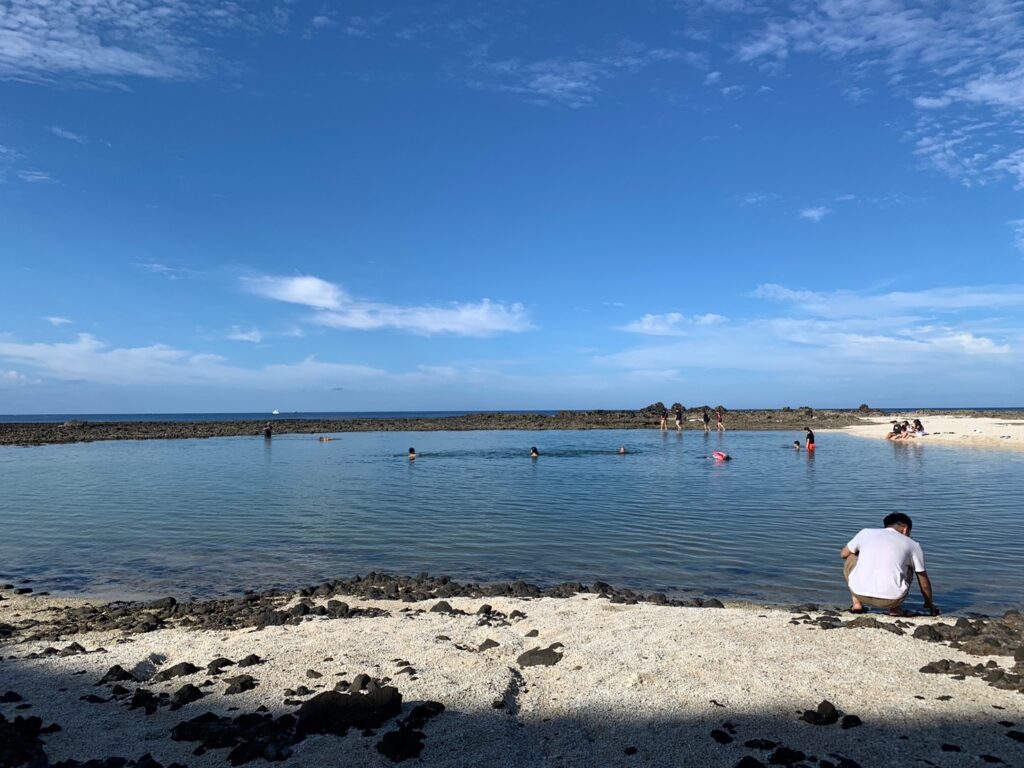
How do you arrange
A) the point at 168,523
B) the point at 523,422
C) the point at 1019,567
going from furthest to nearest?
1. the point at 523,422
2. the point at 168,523
3. the point at 1019,567

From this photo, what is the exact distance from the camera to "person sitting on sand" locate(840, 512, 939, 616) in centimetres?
980

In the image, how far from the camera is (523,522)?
63.6 feet

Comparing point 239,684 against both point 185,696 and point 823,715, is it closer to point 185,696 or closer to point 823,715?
point 185,696

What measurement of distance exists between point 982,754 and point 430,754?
445 cm

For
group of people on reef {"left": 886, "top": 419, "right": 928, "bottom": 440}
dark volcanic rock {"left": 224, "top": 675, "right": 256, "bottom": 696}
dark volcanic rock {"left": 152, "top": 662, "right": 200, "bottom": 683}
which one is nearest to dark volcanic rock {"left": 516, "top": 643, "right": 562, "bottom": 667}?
dark volcanic rock {"left": 224, "top": 675, "right": 256, "bottom": 696}

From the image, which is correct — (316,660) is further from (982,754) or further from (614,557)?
(614,557)

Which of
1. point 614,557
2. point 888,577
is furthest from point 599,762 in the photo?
point 614,557

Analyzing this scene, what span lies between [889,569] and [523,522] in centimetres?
1095

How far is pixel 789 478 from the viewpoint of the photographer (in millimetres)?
28578

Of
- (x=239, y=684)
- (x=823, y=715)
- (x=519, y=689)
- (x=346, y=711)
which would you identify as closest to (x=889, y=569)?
(x=823, y=715)

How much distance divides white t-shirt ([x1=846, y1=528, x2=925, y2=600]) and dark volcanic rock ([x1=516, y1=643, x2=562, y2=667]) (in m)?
5.23

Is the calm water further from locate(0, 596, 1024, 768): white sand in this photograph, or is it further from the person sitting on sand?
locate(0, 596, 1024, 768): white sand

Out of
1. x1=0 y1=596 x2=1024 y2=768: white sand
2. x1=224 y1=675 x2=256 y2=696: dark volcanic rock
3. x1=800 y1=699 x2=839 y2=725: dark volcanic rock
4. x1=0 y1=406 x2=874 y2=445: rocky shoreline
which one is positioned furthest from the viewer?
x1=0 y1=406 x2=874 y2=445: rocky shoreline

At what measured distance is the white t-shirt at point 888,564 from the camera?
9.80 m
